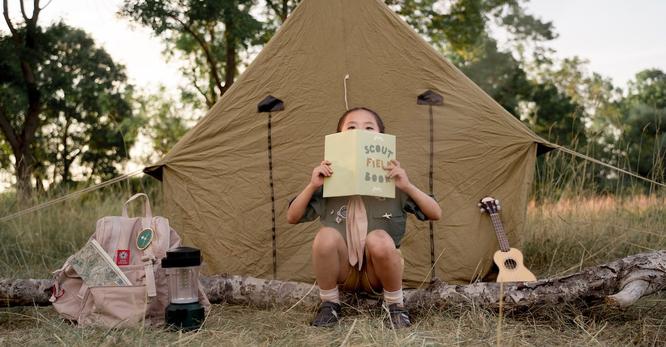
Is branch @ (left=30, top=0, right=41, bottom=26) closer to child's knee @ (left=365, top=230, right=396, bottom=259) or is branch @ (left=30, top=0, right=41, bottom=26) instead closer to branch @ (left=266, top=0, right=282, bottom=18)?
branch @ (left=266, top=0, right=282, bottom=18)

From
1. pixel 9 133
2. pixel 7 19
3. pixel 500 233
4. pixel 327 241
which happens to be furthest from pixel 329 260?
pixel 7 19

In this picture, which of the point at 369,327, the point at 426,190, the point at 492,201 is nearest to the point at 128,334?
the point at 369,327

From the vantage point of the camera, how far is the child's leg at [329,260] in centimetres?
199

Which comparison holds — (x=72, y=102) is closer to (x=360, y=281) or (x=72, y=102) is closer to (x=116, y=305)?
(x=116, y=305)

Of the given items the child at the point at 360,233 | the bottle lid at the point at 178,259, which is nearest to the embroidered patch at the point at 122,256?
the bottle lid at the point at 178,259

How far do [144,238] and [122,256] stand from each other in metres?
0.11

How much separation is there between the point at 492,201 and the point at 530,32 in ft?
37.8

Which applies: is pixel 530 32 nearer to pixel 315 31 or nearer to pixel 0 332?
pixel 315 31

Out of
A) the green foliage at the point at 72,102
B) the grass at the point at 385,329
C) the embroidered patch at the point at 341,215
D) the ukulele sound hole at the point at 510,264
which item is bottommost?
the grass at the point at 385,329

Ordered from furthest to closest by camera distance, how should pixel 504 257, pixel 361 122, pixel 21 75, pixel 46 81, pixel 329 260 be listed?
pixel 21 75 < pixel 46 81 < pixel 504 257 < pixel 361 122 < pixel 329 260

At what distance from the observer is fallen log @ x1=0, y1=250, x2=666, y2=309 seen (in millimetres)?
1959

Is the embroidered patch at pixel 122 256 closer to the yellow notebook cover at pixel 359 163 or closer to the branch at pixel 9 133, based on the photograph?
the yellow notebook cover at pixel 359 163

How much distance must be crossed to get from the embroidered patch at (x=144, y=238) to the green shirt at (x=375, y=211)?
56 cm

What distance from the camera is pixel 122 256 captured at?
2137mm
